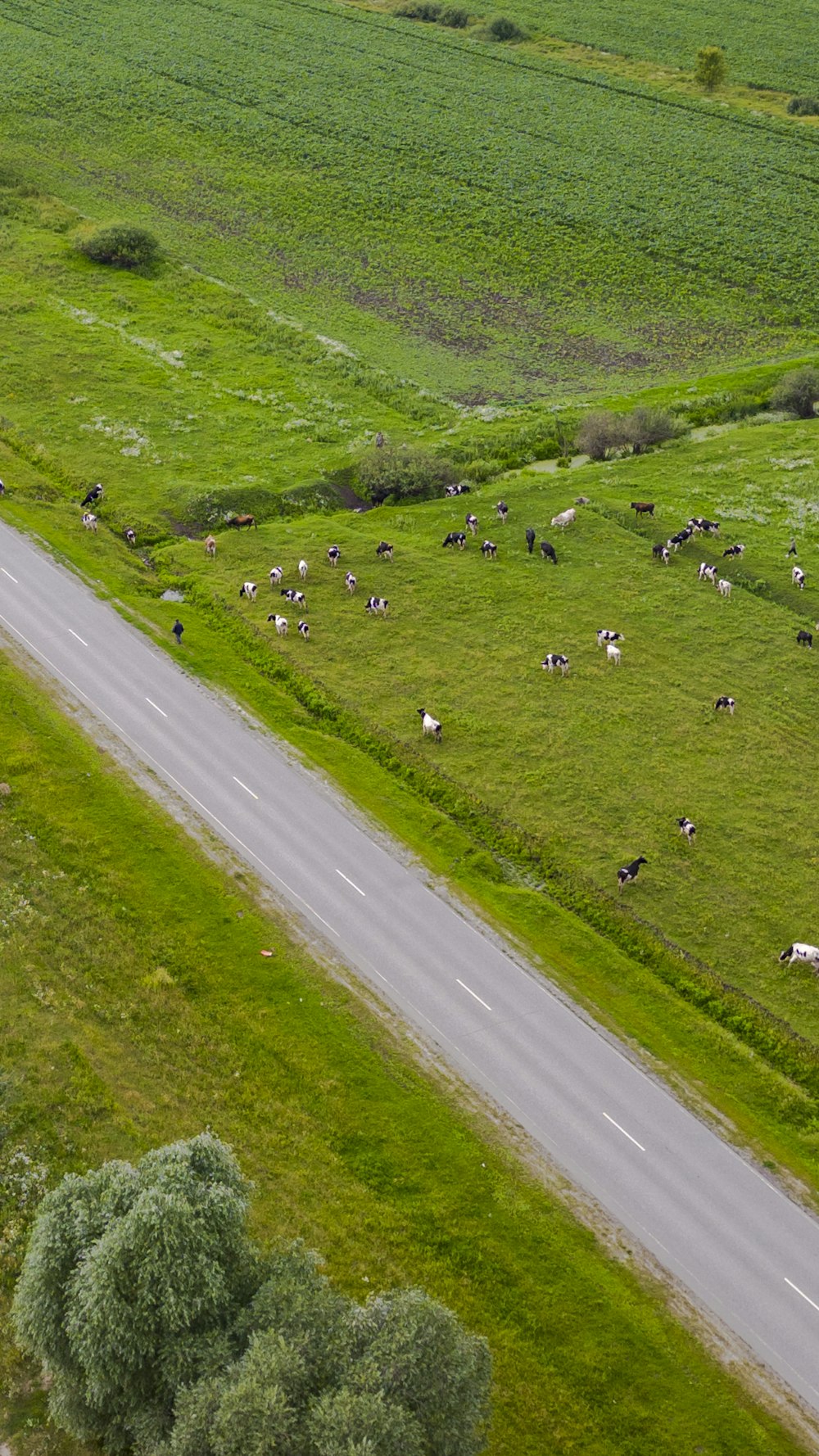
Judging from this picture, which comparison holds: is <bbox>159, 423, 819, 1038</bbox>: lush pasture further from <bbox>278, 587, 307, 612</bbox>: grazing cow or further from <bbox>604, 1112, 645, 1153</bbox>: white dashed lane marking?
<bbox>604, 1112, 645, 1153</bbox>: white dashed lane marking

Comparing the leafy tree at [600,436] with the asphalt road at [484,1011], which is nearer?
the asphalt road at [484,1011]

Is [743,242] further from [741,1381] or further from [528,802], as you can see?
[741,1381]

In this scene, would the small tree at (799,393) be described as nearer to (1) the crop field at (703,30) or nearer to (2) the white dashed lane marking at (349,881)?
(2) the white dashed lane marking at (349,881)

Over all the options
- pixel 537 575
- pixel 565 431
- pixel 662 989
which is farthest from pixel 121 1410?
pixel 565 431

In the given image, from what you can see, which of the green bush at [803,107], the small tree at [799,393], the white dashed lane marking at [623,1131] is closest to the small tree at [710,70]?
the green bush at [803,107]

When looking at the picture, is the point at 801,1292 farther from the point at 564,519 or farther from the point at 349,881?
the point at 564,519

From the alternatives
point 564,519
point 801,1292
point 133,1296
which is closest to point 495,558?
point 564,519

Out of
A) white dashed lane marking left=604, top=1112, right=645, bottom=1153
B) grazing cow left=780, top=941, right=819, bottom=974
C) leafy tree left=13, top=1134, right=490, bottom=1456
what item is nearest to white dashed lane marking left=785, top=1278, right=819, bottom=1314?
white dashed lane marking left=604, top=1112, right=645, bottom=1153
